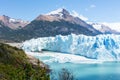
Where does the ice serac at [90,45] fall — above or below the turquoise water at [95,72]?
above

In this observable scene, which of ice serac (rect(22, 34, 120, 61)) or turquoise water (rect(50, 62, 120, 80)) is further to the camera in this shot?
ice serac (rect(22, 34, 120, 61))

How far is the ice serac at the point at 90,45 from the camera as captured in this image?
276 feet

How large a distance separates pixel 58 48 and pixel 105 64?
13.2 m

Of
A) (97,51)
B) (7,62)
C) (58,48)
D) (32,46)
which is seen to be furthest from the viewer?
(32,46)

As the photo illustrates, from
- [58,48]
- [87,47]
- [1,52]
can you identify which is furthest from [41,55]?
[1,52]

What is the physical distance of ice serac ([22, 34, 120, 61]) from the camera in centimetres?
8400

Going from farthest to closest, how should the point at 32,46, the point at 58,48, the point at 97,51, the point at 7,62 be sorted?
the point at 32,46 → the point at 58,48 → the point at 97,51 → the point at 7,62

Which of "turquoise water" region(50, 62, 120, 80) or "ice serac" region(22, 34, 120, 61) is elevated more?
"ice serac" region(22, 34, 120, 61)

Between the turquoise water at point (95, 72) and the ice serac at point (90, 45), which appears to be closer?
the turquoise water at point (95, 72)

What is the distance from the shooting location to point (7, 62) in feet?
180

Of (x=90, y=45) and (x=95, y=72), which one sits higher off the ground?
(x=90, y=45)

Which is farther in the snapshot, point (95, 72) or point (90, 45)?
point (90, 45)

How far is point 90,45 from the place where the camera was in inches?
3324

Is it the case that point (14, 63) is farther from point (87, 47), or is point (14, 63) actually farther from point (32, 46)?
point (32, 46)
